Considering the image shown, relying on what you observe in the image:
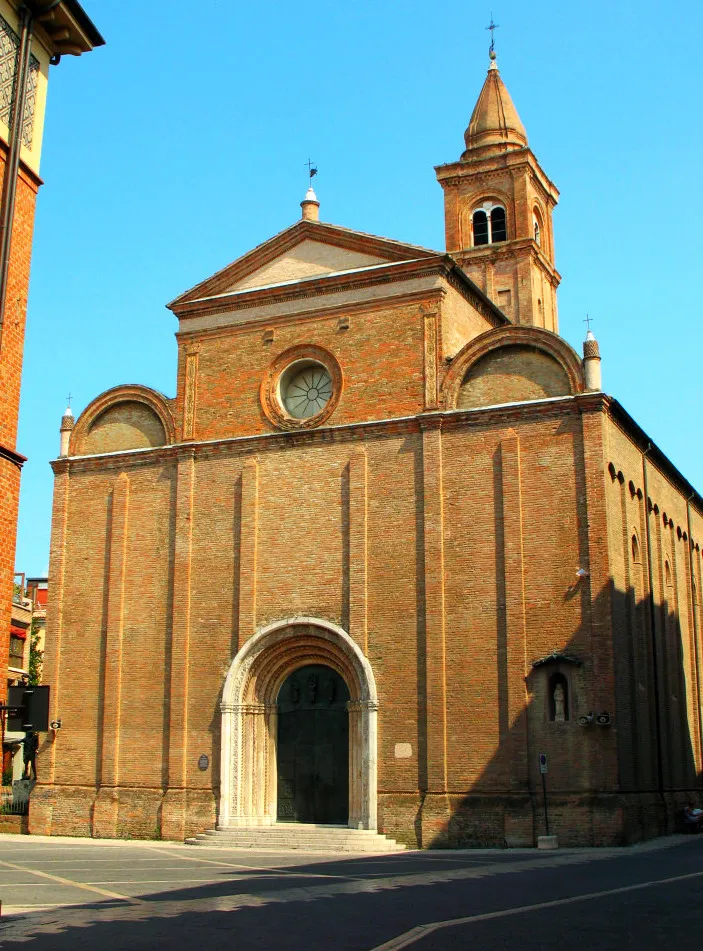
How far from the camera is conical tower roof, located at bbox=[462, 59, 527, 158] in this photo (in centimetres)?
3953

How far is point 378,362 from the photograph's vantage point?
1066 inches

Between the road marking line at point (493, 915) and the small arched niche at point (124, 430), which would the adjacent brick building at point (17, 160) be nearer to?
the road marking line at point (493, 915)

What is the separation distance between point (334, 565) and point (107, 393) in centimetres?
853

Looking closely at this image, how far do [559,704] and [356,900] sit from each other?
10275 mm

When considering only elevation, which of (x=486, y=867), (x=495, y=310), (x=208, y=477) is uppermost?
(x=495, y=310)

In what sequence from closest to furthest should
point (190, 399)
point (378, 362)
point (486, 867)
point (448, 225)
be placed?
point (486, 867)
point (378, 362)
point (190, 399)
point (448, 225)

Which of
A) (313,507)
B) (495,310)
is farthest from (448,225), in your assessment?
(313,507)

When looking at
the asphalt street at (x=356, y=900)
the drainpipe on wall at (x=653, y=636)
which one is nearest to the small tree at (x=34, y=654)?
the asphalt street at (x=356, y=900)

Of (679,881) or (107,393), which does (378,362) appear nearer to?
(107,393)

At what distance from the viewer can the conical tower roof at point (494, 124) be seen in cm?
3953

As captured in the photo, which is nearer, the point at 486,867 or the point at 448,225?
the point at 486,867

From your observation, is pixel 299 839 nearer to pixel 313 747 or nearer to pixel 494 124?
pixel 313 747

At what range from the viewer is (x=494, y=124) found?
4000cm

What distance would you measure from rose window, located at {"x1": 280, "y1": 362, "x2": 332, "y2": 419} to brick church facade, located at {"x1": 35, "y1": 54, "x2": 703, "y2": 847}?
91 millimetres
